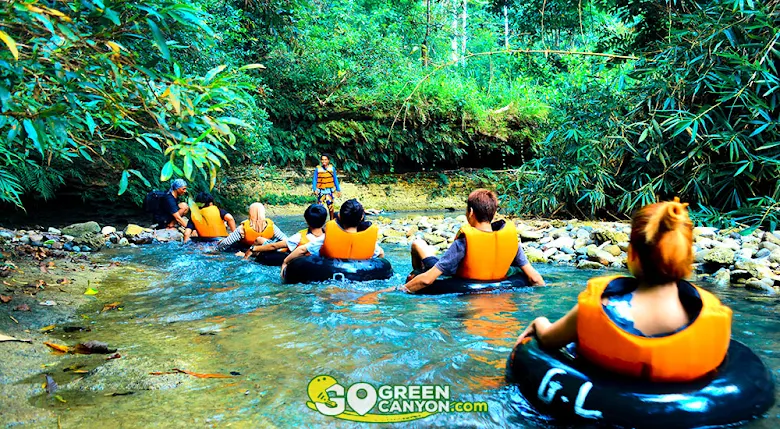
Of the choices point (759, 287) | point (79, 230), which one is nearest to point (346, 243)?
point (759, 287)

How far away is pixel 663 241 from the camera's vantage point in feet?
7.47

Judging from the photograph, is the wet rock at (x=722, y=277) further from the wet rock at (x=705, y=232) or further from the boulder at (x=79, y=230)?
the boulder at (x=79, y=230)

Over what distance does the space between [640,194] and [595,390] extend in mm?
7383

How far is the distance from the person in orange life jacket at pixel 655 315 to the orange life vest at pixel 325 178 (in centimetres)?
1044

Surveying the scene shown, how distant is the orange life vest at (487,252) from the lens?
17.1 ft

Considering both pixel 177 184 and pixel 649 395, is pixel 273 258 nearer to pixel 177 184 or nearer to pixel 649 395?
pixel 177 184

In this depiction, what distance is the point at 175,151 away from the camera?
294 centimetres

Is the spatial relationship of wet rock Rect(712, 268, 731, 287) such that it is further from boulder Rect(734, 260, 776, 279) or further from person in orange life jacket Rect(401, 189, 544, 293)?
person in orange life jacket Rect(401, 189, 544, 293)

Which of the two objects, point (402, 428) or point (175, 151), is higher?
point (175, 151)

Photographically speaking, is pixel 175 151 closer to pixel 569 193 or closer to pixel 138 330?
pixel 138 330

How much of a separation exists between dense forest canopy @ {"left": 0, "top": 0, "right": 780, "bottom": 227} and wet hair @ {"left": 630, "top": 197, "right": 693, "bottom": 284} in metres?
2.04

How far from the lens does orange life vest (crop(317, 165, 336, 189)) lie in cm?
1264

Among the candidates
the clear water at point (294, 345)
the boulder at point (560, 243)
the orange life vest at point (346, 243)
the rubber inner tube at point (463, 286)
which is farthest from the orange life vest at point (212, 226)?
the boulder at point (560, 243)

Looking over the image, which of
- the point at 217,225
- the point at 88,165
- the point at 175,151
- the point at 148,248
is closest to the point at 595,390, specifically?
the point at 175,151
